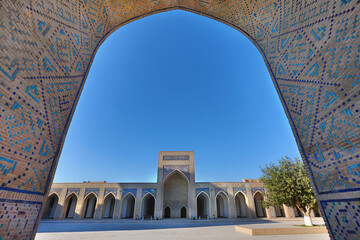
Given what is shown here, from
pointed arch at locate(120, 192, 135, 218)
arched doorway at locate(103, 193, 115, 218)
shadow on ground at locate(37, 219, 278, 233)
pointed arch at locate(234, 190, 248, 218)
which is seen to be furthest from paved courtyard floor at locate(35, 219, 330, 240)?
arched doorway at locate(103, 193, 115, 218)

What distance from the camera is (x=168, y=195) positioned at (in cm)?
1686

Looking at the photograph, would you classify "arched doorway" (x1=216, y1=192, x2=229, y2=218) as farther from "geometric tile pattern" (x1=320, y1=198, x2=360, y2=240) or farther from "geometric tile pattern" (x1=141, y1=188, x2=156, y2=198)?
"geometric tile pattern" (x1=320, y1=198, x2=360, y2=240)

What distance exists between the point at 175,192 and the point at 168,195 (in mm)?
737

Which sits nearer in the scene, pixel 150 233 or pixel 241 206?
pixel 150 233

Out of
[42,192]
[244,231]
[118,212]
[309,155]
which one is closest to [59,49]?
[42,192]

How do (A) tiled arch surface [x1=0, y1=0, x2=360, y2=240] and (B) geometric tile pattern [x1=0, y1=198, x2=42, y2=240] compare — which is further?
(A) tiled arch surface [x1=0, y1=0, x2=360, y2=240]

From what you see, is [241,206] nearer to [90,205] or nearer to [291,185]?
[291,185]

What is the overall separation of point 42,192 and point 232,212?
50.3 feet

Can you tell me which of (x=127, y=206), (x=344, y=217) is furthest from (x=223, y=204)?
(x=344, y=217)

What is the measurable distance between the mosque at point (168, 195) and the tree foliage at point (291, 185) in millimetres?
6385

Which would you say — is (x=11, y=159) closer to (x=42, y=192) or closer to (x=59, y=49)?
(x=42, y=192)

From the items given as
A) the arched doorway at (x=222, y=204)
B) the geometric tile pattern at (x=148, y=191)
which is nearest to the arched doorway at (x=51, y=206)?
the geometric tile pattern at (x=148, y=191)

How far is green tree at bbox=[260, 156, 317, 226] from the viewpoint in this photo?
24.5 feet

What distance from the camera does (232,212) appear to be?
579 inches
